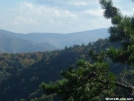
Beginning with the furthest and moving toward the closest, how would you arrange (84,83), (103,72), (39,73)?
1. (39,73)
2. (84,83)
3. (103,72)

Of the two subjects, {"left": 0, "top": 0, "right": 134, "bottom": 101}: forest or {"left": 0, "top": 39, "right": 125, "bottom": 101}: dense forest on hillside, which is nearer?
{"left": 0, "top": 0, "right": 134, "bottom": 101}: forest

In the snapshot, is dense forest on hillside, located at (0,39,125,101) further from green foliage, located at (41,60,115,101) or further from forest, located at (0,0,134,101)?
green foliage, located at (41,60,115,101)

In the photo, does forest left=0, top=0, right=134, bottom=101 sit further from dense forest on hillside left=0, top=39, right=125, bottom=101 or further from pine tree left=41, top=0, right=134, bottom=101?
dense forest on hillside left=0, top=39, right=125, bottom=101

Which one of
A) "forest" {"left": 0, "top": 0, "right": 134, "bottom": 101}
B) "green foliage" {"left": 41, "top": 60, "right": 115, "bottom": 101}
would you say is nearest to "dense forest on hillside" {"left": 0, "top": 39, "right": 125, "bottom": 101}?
"forest" {"left": 0, "top": 0, "right": 134, "bottom": 101}

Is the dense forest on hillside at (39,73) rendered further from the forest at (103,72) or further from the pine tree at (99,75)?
the pine tree at (99,75)

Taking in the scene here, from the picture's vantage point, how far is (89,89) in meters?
4.16

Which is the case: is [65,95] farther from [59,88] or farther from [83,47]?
[83,47]

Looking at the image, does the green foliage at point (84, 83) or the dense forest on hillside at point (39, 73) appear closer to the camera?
the green foliage at point (84, 83)

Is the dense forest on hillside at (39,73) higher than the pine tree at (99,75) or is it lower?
lower

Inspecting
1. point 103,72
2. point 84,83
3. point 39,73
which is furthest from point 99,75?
point 39,73

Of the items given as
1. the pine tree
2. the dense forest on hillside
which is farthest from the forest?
the dense forest on hillside

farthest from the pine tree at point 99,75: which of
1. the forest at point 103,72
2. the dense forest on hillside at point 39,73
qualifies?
the dense forest on hillside at point 39,73

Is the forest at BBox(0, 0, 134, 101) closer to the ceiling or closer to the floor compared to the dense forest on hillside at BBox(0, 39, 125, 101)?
closer to the ceiling

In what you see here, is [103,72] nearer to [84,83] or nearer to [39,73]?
[84,83]
